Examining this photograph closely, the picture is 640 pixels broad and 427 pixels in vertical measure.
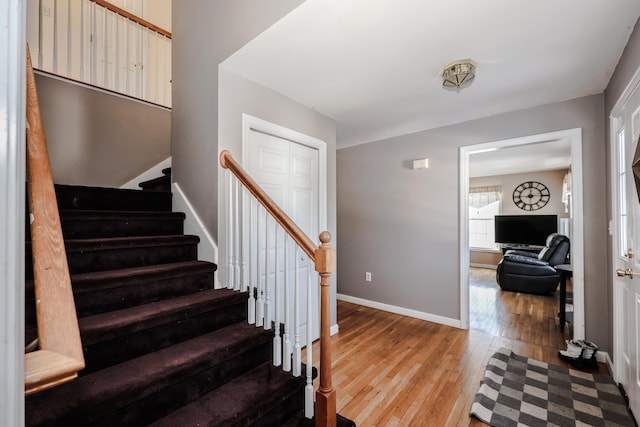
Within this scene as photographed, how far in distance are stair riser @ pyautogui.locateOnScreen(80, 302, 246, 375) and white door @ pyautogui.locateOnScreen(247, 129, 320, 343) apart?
56 cm

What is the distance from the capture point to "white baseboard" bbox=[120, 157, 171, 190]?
3189mm

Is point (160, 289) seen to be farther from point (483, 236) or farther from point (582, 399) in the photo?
point (483, 236)

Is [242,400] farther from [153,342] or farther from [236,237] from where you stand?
[236,237]

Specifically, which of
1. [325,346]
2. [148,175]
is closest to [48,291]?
[325,346]

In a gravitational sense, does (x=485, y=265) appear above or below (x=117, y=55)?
below

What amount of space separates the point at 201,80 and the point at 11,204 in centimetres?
220

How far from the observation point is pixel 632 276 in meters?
1.66

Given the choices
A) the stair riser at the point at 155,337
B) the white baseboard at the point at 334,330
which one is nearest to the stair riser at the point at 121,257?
the stair riser at the point at 155,337

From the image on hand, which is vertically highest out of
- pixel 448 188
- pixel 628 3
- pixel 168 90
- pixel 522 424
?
pixel 168 90

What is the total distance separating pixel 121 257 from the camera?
1.75 meters

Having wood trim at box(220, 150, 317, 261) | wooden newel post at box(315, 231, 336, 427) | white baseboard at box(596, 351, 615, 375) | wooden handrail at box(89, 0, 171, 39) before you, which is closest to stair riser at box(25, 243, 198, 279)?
wood trim at box(220, 150, 317, 261)

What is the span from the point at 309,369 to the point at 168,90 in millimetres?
3579

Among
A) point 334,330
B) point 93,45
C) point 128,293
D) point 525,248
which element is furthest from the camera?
point 525,248

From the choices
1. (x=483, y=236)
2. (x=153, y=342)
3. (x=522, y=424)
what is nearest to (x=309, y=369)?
(x=153, y=342)
